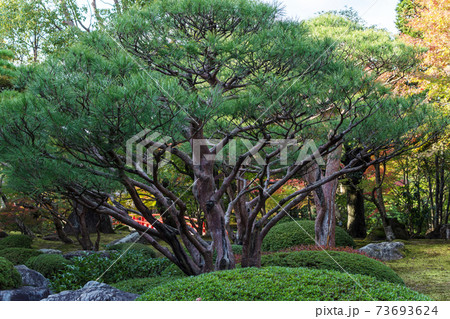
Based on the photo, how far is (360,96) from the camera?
14.4 feet

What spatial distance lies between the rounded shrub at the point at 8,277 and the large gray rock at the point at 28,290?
0.10 meters

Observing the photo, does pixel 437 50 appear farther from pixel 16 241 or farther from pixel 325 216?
pixel 16 241

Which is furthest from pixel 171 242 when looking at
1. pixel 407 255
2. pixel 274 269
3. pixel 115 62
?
pixel 407 255

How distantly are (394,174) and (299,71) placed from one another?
25.1 feet

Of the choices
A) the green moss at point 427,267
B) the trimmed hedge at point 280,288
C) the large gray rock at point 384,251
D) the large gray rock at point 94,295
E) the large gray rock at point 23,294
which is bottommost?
the green moss at point 427,267

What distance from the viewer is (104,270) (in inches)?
251

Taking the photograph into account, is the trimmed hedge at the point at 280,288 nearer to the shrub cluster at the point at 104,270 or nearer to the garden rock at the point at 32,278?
the shrub cluster at the point at 104,270

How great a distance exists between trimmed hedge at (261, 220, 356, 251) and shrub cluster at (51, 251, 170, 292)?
2.85 m

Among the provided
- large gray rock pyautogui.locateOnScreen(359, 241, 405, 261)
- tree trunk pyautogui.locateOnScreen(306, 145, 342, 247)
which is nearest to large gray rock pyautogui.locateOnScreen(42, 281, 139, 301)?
tree trunk pyautogui.locateOnScreen(306, 145, 342, 247)

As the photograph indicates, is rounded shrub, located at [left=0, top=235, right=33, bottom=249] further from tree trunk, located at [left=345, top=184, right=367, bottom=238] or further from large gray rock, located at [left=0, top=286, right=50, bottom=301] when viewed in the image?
tree trunk, located at [left=345, top=184, right=367, bottom=238]

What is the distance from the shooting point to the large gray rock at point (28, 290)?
4.77 metres

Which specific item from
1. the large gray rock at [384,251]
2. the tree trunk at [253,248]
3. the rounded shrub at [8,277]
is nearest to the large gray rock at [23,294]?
the rounded shrub at [8,277]

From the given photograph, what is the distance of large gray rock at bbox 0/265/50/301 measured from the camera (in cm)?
477

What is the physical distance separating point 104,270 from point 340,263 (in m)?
3.49
